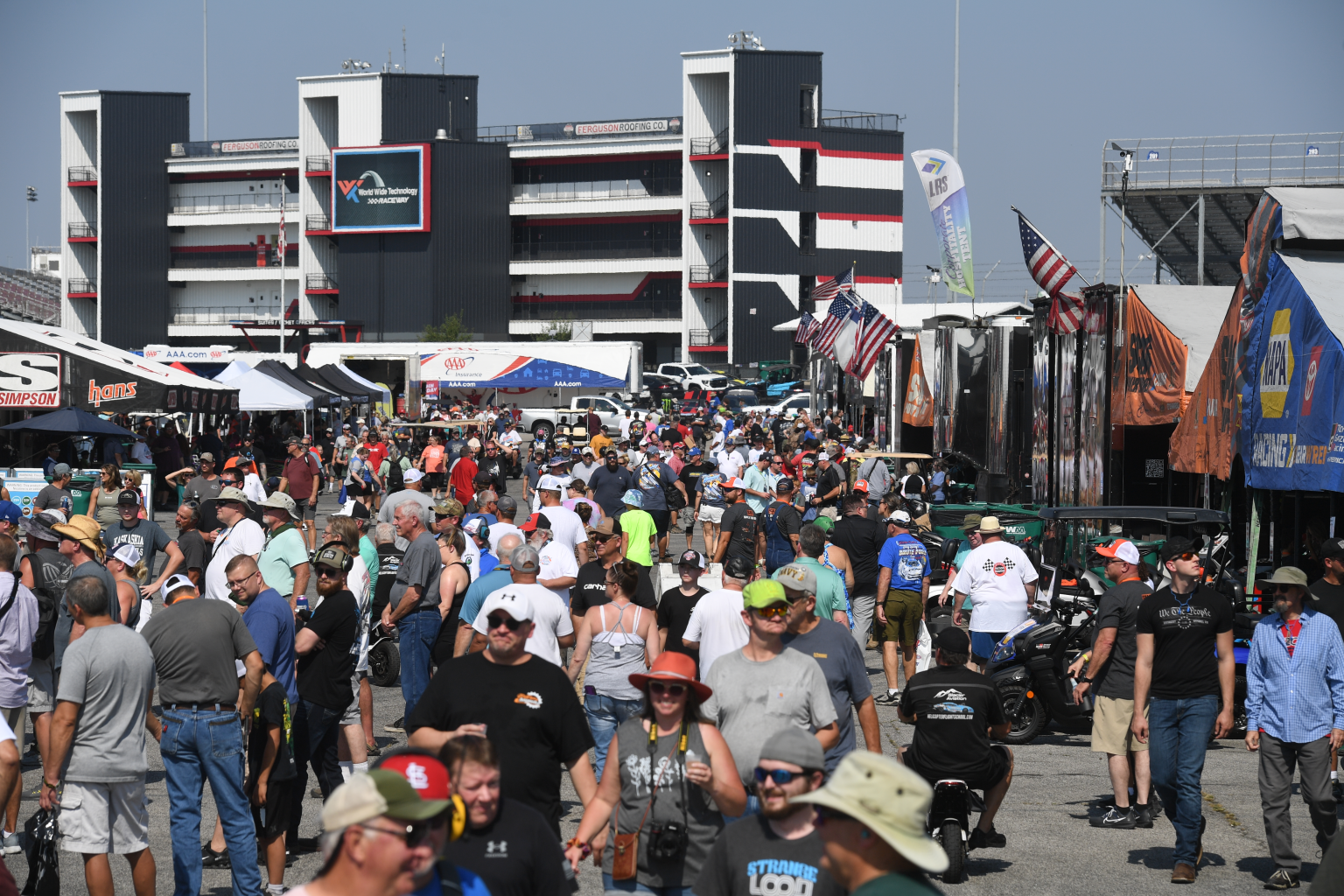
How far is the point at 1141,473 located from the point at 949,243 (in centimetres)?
963

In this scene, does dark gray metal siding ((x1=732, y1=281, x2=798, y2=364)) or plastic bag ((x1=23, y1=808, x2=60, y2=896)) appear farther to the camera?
dark gray metal siding ((x1=732, y1=281, x2=798, y2=364))

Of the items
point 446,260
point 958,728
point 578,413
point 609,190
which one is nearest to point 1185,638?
point 958,728

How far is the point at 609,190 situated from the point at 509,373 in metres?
27.6

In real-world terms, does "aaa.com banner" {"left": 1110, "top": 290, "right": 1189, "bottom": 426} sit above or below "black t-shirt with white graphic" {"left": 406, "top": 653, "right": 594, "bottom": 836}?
above

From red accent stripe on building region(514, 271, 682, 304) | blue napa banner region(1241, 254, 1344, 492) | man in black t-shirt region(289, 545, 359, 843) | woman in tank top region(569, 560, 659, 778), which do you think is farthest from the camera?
red accent stripe on building region(514, 271, 682, 304)

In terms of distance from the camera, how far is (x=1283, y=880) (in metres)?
7.28

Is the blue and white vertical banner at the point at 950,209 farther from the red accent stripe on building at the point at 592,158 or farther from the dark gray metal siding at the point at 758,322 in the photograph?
the red accent stripe on building at the point at 592,158

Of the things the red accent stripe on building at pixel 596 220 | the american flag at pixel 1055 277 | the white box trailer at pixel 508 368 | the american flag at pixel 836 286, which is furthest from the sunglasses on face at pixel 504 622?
the red accent stripe on building at pixel 596 220

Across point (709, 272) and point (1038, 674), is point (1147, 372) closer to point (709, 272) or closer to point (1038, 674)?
point (1038, 674)

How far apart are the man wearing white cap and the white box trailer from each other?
4693 cm

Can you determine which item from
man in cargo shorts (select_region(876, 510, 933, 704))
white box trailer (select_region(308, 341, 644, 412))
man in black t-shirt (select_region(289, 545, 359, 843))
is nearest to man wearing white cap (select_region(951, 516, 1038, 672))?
man in cargo shorts (select_region(876, 510, 933, 704))

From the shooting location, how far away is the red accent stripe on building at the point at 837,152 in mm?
79688

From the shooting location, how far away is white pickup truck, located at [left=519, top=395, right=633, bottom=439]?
51719 mm

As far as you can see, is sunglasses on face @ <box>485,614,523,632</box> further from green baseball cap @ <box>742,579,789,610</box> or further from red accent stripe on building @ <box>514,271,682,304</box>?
red accent stripe on building @ <box>514,271,682,304</box>
